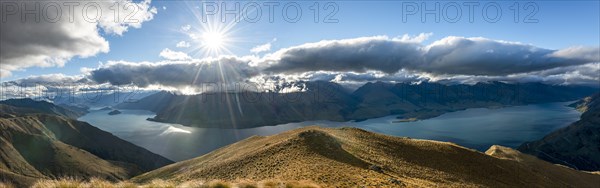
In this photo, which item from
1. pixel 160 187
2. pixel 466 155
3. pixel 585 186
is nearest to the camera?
pixel 160 187

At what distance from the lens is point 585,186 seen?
69312 mm

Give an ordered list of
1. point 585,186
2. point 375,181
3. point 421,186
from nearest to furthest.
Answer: point 375,181
point 421,186
point 585,186

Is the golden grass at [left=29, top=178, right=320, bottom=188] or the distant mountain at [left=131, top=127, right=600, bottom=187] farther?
the distant mountain at [left=131, top=127, right=600, bottom=187]

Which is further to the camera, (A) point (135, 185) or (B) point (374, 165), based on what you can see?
(B) point (374, 165)

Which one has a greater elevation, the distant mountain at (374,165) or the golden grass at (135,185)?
the golden grass at (135,185)

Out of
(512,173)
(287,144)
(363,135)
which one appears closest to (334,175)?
(287,144)

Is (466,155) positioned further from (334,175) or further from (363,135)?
(334,175)

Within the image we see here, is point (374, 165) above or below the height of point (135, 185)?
below

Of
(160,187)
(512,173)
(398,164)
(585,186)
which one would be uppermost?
(160,187)

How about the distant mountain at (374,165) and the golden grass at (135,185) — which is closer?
the golden grass at (135,185)

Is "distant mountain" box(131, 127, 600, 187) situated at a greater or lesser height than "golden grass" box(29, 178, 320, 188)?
lesser

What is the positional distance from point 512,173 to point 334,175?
38306mm

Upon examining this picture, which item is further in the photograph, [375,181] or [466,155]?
[466,155]

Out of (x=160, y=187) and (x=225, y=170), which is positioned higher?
(x=160, y=187)
